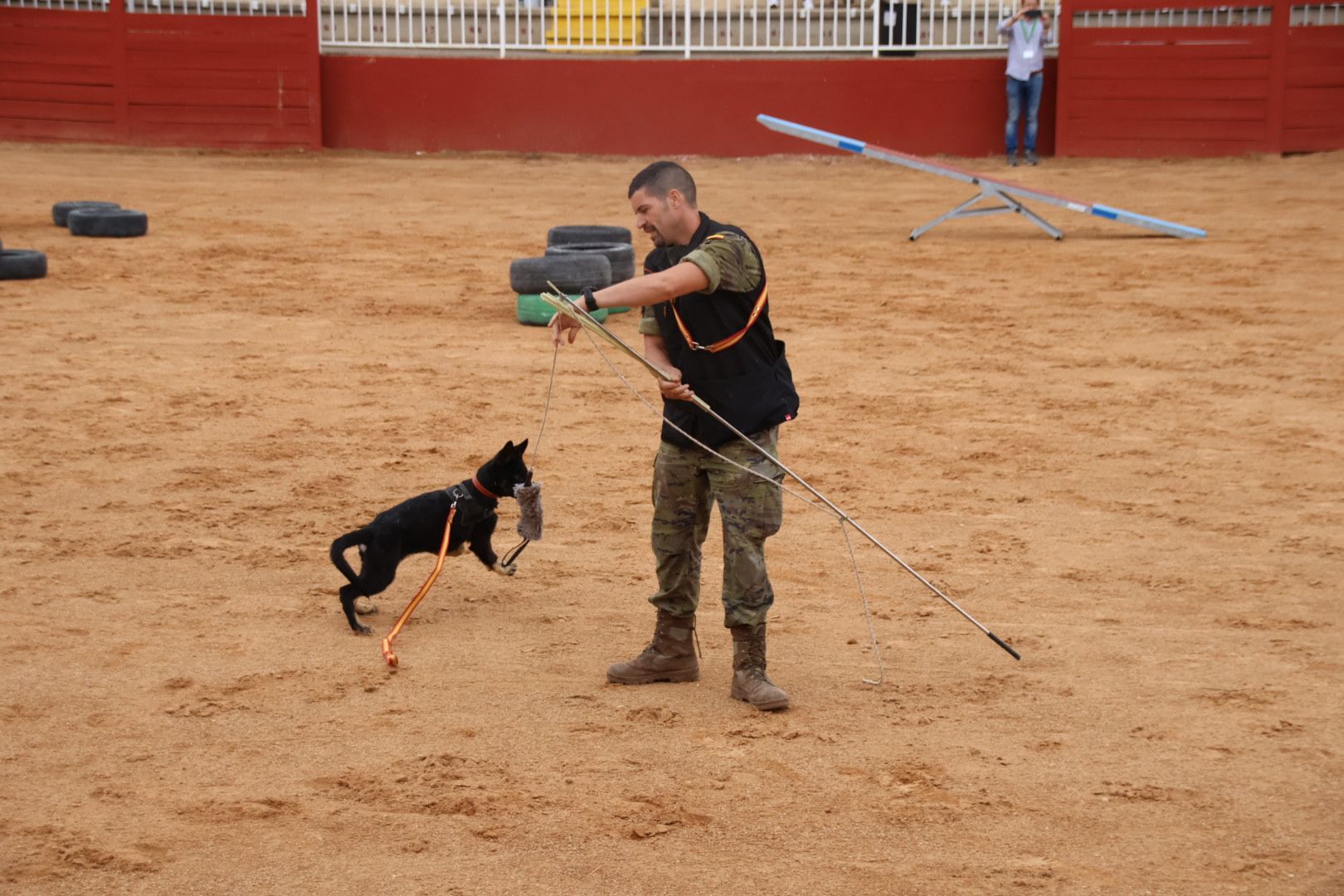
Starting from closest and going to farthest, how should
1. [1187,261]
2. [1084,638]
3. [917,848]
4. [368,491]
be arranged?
1. [917,848]
2. [1084,638]
3. [368,491]
4. [1187,261]

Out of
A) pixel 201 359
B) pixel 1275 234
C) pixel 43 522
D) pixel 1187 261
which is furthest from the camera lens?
pixel 1275 234

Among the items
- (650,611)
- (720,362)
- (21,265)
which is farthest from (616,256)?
(720,362)

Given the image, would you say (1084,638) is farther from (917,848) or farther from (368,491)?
(368,491)

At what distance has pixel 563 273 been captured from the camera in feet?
39.1

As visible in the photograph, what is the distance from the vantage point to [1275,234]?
51.4ft

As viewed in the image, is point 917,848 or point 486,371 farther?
point 486,371

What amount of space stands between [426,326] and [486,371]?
5.30 ft

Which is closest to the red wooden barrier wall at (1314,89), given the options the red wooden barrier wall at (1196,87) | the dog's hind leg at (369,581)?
the red wooden barrier wall at (1196,87)

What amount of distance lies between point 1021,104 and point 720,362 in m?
17.2

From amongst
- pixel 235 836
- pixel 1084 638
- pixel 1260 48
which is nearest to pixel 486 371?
pixel 1084 638

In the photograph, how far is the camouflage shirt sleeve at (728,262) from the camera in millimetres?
5133

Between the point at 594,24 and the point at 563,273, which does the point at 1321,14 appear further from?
the point at 563,273

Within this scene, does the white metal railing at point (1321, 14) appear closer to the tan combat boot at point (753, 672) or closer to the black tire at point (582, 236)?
the black tire at point (582, 236)

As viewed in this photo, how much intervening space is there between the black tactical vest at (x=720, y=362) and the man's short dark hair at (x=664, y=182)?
14 cm
